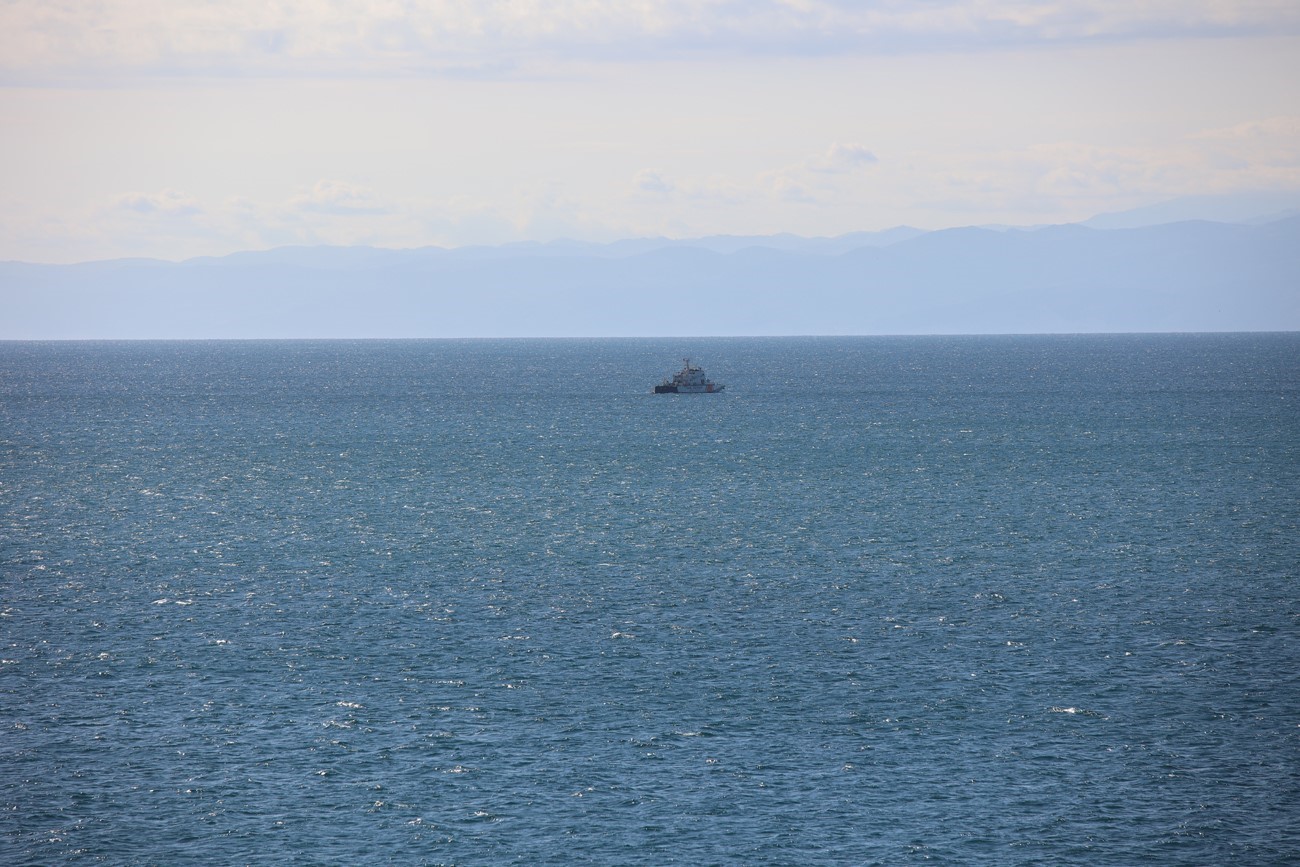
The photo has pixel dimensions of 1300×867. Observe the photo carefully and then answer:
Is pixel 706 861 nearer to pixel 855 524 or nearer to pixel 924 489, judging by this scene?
pixel 855 524

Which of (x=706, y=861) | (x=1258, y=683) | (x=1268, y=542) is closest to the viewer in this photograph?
(x=706, y=861)

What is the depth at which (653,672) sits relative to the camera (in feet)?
174

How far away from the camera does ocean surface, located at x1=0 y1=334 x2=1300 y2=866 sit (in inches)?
1535

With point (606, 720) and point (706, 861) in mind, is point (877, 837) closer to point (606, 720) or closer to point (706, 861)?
point (706, 861)

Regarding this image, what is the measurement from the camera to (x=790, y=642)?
57.5 meters

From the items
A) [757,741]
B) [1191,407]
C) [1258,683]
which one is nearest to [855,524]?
[1258,683]

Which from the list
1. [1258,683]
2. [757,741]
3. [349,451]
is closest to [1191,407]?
[349,451]

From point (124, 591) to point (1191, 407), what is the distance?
151 metres

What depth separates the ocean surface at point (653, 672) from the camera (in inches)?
1535

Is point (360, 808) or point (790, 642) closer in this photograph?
point (360, 808)

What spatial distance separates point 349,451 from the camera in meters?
138

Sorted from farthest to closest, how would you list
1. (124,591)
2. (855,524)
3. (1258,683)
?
1. (855,524)
2. (124,591)
3. (1258,683)

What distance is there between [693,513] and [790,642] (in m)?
37.5

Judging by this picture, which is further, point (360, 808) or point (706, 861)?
point (360, 808)
